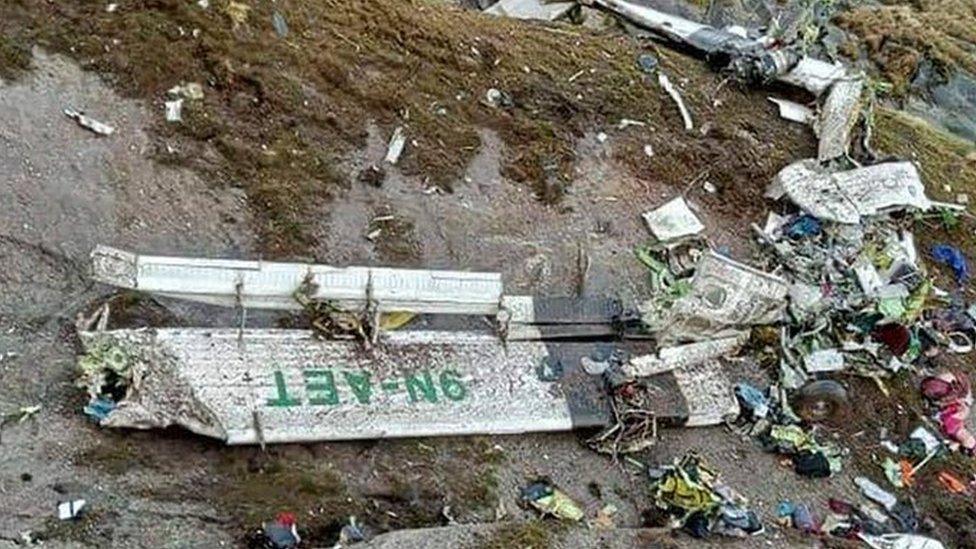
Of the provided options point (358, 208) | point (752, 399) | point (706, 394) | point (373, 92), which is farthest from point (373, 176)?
point (752, 399)

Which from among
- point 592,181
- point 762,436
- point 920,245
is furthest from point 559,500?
point 920,245

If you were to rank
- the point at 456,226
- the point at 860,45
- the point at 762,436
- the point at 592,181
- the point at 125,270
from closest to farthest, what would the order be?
the point at 125,270 → the point at 762,436 → the point at 456,226 → the point at 592,181 → the point at 860,45

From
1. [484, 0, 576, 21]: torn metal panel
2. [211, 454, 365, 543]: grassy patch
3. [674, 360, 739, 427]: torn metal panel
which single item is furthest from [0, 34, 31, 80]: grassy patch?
[674, 360, 739, 427]: torn metal panel

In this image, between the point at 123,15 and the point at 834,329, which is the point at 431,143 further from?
the point at 834,329

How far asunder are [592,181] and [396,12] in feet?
5.74

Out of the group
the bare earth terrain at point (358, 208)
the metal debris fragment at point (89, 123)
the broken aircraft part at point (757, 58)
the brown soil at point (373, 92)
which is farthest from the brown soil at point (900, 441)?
the metal debris fragment at point (89, 123)

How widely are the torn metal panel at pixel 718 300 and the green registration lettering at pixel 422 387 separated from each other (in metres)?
1.46

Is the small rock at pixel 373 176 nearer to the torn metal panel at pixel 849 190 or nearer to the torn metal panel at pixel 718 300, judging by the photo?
the torn metal panel at pixel 718 300

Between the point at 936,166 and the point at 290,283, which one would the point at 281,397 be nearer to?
the point at 290,283

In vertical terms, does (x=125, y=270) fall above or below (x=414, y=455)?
above

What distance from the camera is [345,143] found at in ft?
24.5

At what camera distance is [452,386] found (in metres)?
6.33

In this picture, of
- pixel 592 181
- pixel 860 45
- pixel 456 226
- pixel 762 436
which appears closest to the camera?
pixel 762 436

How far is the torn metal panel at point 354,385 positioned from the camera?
5.70 meters
